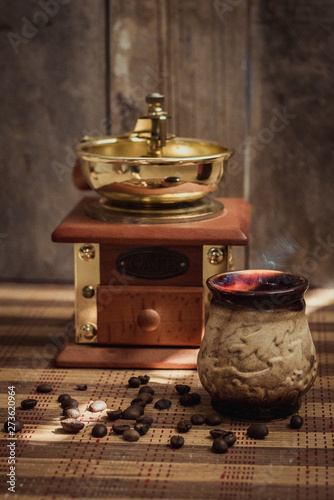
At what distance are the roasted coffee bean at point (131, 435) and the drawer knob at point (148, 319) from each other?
38cm

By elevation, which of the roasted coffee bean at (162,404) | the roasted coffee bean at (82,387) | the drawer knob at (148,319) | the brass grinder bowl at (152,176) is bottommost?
the roasted coffee bean at (82,387)

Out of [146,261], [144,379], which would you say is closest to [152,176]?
[146,261]

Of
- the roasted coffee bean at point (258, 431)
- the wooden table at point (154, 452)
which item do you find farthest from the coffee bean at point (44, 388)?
the roasted coffee bean at point (258, 431)

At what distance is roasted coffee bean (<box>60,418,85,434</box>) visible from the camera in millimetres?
1420

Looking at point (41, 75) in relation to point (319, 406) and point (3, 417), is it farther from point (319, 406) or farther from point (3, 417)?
point (319, 406)

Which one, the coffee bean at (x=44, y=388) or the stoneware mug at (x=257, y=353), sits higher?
the stoneware mug at (x=257, y=353)

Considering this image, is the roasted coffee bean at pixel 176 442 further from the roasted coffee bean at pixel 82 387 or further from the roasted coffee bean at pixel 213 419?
the roasted coffee bean at pixel 82 387

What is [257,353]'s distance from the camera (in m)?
1.40

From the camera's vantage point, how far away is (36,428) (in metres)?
1.45

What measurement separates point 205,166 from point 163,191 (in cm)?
11

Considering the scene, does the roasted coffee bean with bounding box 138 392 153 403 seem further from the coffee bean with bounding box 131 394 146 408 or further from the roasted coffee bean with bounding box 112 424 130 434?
the roasted coffee bean with bounding box 112 424 130 434

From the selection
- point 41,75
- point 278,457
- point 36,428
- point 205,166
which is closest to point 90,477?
point 36,428

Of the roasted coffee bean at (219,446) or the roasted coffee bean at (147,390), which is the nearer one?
the roasted coffee bean at (219,446)

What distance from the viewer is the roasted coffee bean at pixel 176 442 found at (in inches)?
53.4
